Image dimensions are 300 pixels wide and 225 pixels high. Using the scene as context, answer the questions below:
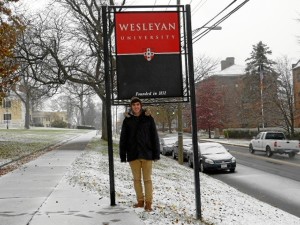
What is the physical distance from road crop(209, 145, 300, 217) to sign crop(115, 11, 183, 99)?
18.2ft

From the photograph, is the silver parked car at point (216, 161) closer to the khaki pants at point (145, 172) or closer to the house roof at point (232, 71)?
the khaki pants at point (145, 172)

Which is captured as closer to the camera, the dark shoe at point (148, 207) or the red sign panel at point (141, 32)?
the dark shoe at point (148, 207)

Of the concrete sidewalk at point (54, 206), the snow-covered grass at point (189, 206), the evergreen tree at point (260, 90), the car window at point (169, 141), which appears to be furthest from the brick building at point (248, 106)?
the concrete sidewalk at point (54, 206)

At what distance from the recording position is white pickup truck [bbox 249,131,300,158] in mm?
26906

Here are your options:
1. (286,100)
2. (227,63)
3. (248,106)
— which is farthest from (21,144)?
(227,63)

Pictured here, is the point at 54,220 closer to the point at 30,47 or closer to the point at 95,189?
the point at 95,189

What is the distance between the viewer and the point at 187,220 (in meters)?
6.70

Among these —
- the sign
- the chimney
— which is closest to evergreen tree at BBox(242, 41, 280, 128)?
the chimney

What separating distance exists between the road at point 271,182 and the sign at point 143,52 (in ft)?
18.2

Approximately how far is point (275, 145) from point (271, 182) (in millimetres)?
12003

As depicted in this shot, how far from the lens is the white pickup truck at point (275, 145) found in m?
26.9

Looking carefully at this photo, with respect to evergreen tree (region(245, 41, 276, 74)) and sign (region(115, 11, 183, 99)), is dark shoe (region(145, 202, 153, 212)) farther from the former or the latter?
evergreen tree (region(245, 41, 276, 74))

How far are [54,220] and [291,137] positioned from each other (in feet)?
123

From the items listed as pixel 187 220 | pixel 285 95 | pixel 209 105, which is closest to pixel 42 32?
pixel 187 220
